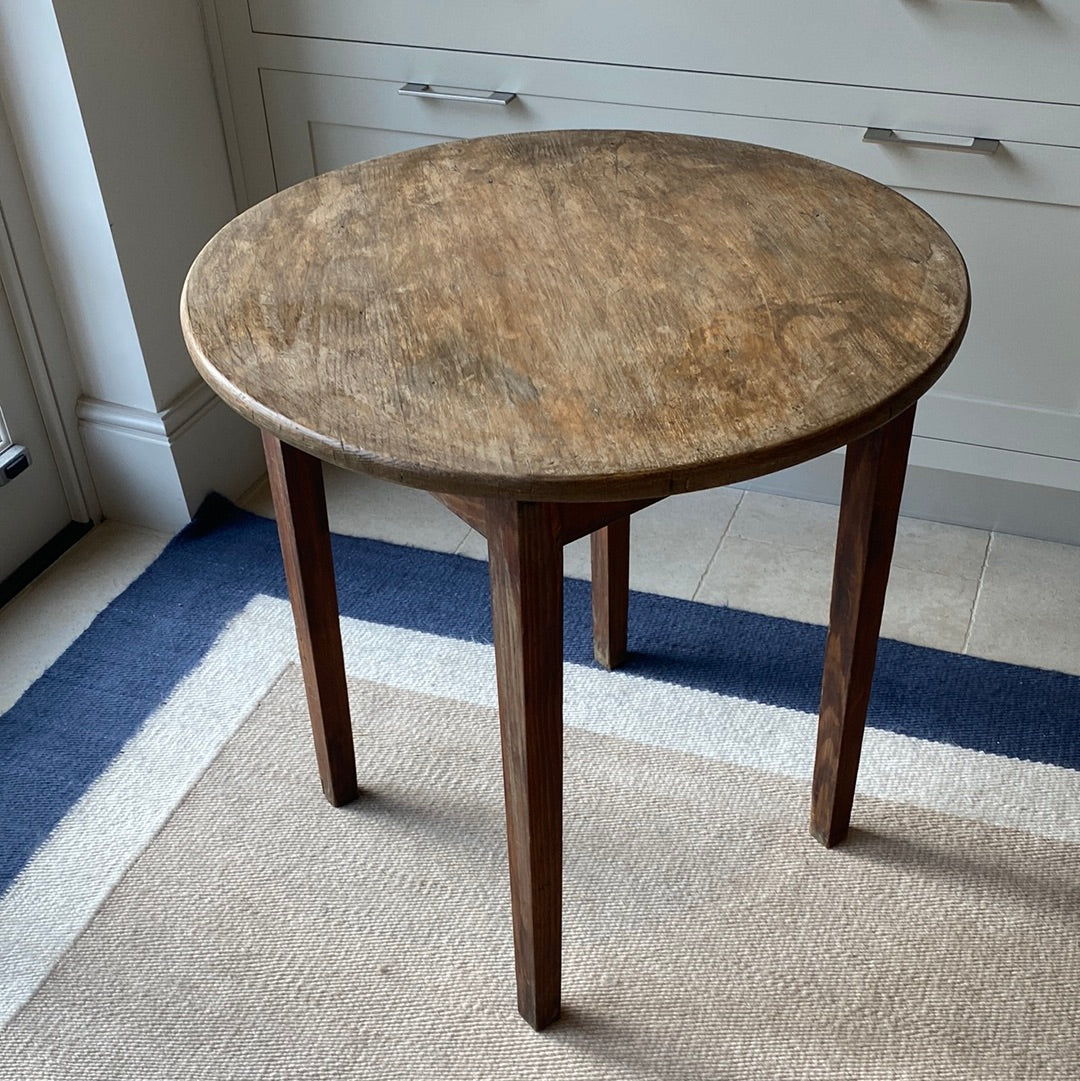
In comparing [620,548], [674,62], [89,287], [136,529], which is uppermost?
[674,62]

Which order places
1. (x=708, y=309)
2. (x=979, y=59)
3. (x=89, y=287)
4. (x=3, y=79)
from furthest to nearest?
(x=89, y=287), (x=3, y=79), (x=979, y=59), (x=708, y=309)

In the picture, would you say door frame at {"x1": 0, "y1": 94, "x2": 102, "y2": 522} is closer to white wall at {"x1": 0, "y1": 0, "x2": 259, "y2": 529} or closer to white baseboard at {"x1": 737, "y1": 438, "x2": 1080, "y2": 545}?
white wall at {"x1": 0, "y1": 0, "x2": 259, "y2": 529}

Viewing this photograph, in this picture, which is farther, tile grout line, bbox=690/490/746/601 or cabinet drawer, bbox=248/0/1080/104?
tile grout line, bbox=690/490/746/601

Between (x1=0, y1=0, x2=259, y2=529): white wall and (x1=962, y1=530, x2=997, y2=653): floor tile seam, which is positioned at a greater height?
(x1=0, y1=0, x2=259, y2=529): white wall

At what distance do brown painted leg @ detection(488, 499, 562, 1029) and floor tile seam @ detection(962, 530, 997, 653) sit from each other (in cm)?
81

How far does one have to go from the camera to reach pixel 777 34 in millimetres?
1599

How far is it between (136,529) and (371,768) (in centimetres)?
70

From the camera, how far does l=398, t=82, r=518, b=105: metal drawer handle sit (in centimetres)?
Result: 175

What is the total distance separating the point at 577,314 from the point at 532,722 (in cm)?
34

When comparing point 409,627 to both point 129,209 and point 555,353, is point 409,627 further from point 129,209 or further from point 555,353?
point 555,353

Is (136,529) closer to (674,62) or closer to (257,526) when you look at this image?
(257,526)

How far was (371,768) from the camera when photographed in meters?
1.54

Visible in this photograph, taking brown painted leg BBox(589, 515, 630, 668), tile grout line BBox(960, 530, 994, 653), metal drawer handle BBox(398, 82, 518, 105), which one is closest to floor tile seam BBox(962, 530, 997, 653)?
tile grout line BBox(960, 530, 994, 653)

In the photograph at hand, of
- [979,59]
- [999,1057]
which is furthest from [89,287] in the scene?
[999,1057]
